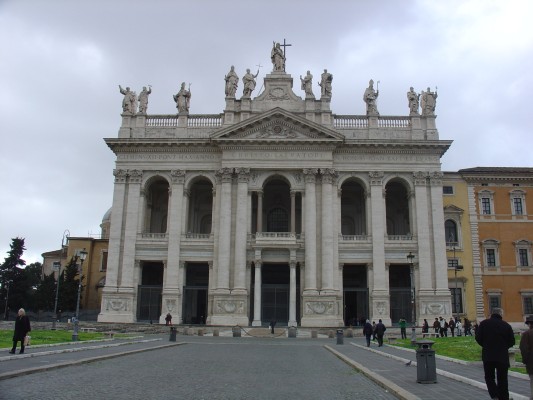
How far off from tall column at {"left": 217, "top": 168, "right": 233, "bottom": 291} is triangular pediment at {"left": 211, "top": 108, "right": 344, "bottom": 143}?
10.1 feet

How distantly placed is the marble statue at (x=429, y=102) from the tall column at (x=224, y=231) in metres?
18.3

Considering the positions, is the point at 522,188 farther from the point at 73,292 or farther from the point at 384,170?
the point at 73,292

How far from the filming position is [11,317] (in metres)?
61.1

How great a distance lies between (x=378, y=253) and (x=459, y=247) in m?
9.69

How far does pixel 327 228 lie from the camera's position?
4547 centimetres

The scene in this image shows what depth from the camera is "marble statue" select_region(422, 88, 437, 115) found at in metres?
48.9

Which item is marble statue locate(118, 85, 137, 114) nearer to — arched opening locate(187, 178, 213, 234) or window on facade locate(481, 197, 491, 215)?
arched opening locate(187, 178, 213, 234)

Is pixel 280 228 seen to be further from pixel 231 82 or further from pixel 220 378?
pixel 220 378

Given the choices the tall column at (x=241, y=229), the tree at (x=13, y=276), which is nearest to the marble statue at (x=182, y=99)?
the tall column at (x=241, y=229)

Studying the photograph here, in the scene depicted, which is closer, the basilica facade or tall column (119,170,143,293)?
the basilica facade

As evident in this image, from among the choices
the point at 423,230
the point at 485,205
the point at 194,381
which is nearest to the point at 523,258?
the point at 485,205

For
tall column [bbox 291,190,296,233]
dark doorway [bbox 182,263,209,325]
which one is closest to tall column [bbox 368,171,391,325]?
tall column [bbox 291,190,296,233]

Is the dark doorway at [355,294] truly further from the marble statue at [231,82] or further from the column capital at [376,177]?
the marble statue at [231,82]

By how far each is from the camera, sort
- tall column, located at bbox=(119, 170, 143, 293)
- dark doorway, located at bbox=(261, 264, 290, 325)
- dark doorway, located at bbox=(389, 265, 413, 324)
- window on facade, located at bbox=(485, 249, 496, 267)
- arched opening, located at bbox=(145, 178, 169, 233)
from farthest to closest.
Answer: window on facade, located at bbox=(485, 249, 496, 267) → arched opening, located at bbox=(145, 178, 169, 233) → tall column, located at bbox=(119, 170, 143, 293) → dark doorway, located at bbox=(389, 265, 413, 324) → dark doorway, located at bbox=(261, 264, 290, 325)
